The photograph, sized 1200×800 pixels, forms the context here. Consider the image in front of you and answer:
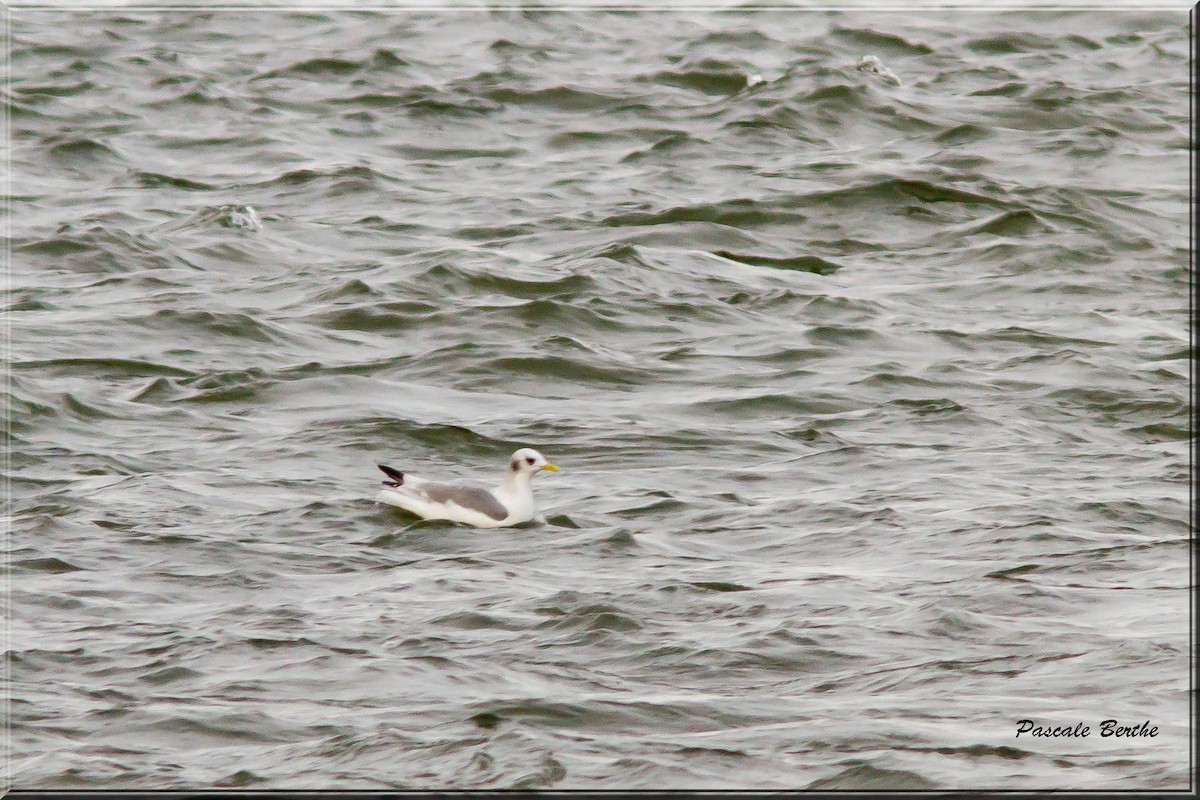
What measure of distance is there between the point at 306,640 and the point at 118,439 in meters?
3.59

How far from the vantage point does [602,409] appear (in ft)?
39.7

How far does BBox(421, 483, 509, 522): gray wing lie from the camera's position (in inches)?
387

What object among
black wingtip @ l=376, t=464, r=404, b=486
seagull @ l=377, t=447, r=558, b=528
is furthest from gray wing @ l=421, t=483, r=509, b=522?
black wingtip @ l=376, t=464, r=404, b=486

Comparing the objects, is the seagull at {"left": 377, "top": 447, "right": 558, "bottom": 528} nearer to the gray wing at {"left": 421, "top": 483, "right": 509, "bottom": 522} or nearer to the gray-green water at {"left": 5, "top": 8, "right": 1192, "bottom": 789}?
the gray wing at {"left": 421, "top": 483, "right": 509, "bottom": 522}

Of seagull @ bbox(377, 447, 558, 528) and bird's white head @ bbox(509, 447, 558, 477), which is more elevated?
bird's white head @ bbox(509, 447, 558, 477)

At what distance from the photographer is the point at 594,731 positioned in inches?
283

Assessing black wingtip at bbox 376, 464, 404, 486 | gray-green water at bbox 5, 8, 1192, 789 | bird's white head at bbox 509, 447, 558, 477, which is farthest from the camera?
bird's white head at bbox 509, 447, 558, 477

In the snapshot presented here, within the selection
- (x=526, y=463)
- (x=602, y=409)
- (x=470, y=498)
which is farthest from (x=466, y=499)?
(x=602, y=409)

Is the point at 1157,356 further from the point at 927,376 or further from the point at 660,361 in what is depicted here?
the point at 660,361

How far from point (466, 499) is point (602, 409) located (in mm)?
2406

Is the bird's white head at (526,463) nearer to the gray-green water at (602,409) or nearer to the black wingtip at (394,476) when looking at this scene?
the gray-green water at (602,409)

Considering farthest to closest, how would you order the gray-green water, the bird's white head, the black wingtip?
the bird's white head < the black wingtip < the gray-green water

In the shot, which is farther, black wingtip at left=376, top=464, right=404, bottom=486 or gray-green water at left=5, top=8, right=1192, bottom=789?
black wingtip at left=376, top=464, right=404, bottom=486

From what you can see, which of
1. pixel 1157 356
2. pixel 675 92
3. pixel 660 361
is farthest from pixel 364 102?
pixel 1157 356
